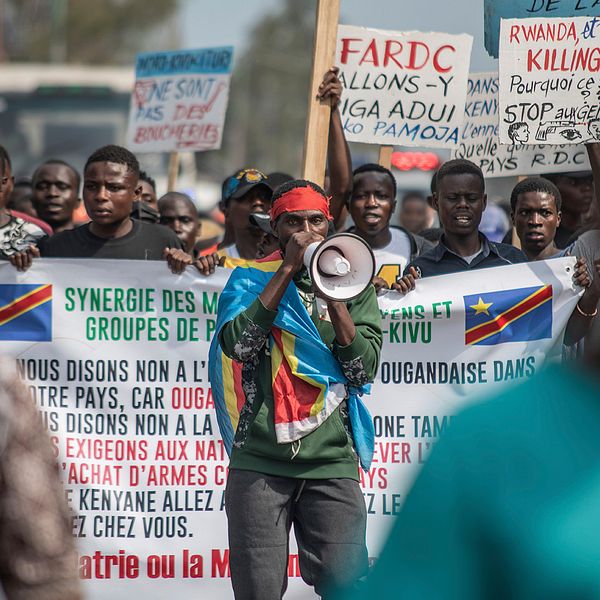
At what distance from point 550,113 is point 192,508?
2.43m

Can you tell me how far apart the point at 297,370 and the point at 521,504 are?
2499 millimetres

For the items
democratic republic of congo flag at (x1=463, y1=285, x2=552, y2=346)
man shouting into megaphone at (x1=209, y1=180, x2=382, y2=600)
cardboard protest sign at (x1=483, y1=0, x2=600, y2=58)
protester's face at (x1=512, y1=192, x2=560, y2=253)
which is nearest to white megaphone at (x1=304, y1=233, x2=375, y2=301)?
man shouting into megaphone at (x1=209, y1=180, x2=382, y2=600)

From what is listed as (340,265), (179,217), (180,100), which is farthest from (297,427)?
(180,100)

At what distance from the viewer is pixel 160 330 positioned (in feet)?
18.6

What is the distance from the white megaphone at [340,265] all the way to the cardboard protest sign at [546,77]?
2130 millimetres

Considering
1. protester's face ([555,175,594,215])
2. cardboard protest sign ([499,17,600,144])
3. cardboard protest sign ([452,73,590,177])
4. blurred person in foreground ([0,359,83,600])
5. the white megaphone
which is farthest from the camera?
protester's face ([555,175,594,215])

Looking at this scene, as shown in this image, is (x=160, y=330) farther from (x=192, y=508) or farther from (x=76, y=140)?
(x=76, y=140)

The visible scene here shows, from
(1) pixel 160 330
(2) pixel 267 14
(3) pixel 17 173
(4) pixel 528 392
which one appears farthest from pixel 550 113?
(2) pixel 267 14

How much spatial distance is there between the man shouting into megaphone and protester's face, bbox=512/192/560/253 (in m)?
1.99

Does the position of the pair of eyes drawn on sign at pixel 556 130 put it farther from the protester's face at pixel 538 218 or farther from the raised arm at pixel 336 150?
the raised arm at pixel 336 150

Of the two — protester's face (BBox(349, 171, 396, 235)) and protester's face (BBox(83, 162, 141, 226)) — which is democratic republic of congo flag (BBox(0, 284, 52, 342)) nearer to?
protester's face (BBox(83, 162, 141, 226))

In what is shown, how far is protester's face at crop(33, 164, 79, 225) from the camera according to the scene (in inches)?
302

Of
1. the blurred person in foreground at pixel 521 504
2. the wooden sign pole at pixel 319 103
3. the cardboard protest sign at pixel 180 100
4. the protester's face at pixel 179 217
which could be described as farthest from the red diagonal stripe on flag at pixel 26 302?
the blurred person in foreground at pixel 521 504

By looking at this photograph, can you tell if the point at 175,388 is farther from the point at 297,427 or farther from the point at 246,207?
the point at 297,427
